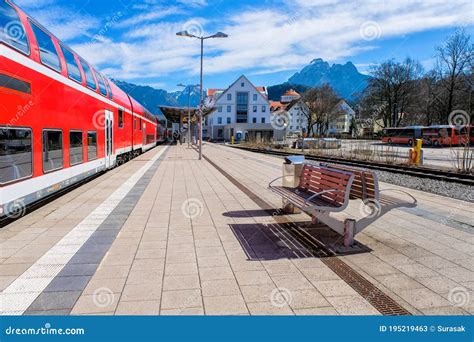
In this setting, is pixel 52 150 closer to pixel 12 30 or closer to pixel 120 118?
pixel 12 30

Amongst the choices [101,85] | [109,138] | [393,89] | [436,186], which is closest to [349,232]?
[436,186]

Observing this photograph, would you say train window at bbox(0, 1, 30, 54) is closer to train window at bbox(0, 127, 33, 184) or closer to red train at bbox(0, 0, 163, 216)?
red train at bbox(0, 0, 163, 216)

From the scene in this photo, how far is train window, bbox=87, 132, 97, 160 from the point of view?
998cm

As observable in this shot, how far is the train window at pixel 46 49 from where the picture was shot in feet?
21.9

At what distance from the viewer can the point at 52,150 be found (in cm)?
707

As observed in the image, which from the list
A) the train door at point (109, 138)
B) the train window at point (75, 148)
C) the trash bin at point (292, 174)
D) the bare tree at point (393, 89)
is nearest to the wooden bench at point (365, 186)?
the trash bin at point (292, 174)

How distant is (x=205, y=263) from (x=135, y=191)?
566 centimetres

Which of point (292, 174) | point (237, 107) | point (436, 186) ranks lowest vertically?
point (436, 186)

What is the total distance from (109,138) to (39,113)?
6.75 metres

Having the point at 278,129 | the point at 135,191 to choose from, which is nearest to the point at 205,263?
the point at 135,191

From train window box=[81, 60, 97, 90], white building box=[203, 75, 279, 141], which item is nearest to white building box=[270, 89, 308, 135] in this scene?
white building box=[203, 75, 279, 141]

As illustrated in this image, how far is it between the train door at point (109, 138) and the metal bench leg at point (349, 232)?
33.1ft

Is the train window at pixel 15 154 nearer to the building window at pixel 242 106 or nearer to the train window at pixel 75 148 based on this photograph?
the train window at pixel 75 148

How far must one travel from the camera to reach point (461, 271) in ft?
13.1
